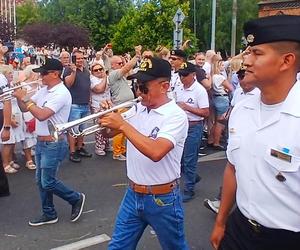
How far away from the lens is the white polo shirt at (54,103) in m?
4.59

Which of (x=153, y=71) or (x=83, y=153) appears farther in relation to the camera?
(x=83, y=153)

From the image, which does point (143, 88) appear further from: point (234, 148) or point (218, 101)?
point (218, 101)

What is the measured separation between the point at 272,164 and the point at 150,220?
119 centimetres

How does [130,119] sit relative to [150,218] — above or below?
above

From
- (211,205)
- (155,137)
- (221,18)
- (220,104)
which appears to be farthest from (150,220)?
(221,18)

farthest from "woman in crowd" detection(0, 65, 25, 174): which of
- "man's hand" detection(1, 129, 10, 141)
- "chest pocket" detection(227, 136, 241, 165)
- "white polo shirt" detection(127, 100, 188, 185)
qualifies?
"chest pocket" detection(227, 136, 241, 165)

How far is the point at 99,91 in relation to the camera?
804cm

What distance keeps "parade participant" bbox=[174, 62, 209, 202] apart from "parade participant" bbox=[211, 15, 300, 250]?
3213mm

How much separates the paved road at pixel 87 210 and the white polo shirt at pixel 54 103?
3.38 ft

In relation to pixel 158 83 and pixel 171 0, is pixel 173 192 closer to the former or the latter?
pixel 158 83

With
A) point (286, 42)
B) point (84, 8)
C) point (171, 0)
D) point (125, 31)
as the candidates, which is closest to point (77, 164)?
point (286, 42)

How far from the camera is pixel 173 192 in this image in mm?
3234

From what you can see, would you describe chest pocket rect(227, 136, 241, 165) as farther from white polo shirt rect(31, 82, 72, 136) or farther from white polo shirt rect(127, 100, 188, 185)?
white polo shirt rect(31, 82, 72, 136)

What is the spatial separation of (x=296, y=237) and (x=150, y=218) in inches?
44.5
